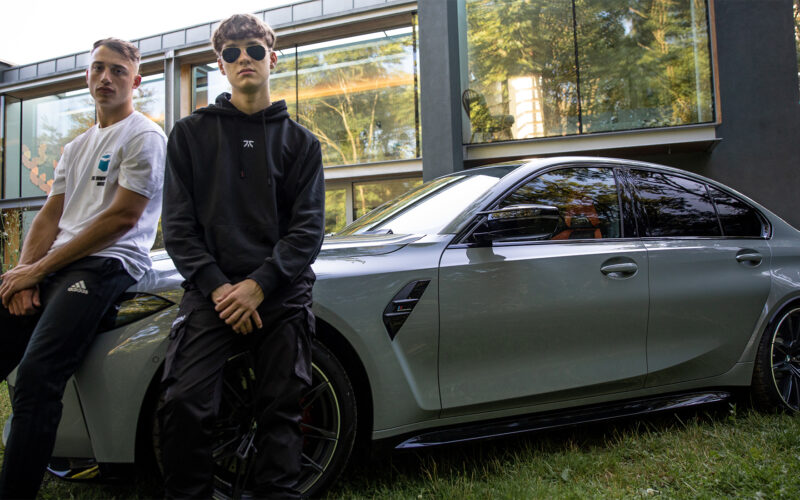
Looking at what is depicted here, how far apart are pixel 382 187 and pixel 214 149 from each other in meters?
10.1

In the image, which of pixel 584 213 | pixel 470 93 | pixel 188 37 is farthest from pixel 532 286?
pixel 188 37

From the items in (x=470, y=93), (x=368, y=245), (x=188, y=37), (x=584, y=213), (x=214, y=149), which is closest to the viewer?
(x=214, y=149)

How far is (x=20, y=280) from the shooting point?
219 centimetres

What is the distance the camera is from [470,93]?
411 inches

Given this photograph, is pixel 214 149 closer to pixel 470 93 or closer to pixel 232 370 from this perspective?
pixel 232 370

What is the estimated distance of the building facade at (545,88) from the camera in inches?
376

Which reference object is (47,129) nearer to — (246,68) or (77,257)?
(77,257)

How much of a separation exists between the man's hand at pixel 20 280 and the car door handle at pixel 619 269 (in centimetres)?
252

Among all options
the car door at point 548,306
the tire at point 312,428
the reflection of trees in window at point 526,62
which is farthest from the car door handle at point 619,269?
the reflection of trees in window at point 526,62

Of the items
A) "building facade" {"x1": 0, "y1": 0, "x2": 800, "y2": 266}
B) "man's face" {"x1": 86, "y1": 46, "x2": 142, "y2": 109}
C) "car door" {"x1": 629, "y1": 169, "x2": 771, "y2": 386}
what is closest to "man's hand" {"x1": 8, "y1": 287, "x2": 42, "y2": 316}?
"man's face" {"x1": 86, "y1": 46, "x2": 142, "y2": 109}

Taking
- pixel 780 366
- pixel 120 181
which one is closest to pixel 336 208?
pixel 780 366

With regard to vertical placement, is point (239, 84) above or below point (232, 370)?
above

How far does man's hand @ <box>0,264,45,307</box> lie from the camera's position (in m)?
2.19

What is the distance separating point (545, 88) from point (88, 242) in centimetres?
926
